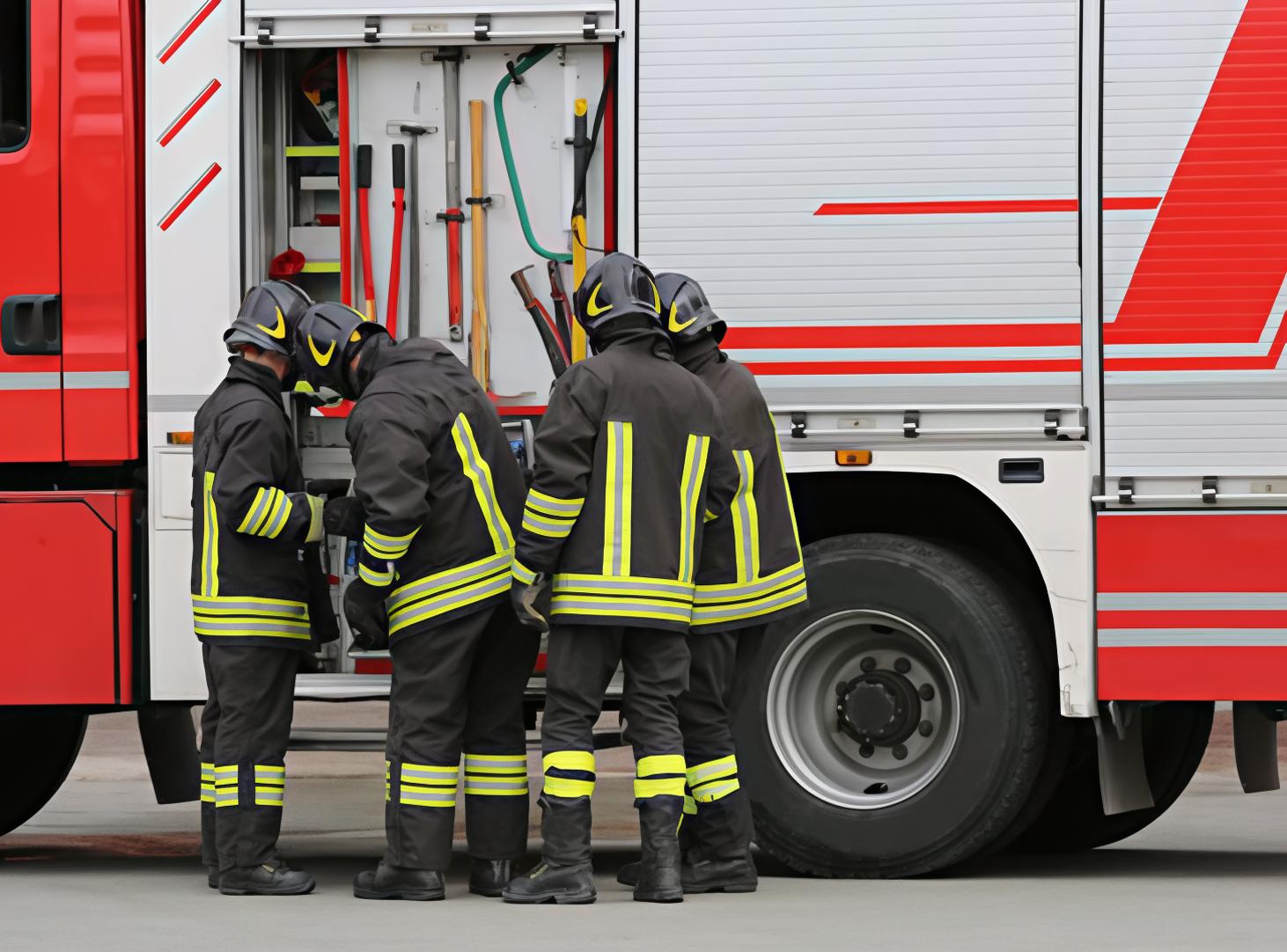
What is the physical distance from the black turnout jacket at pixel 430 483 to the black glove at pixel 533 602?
0.15 metres

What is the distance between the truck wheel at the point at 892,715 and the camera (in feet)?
21.9

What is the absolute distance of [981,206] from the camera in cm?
662

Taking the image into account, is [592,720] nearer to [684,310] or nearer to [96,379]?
[684,310]

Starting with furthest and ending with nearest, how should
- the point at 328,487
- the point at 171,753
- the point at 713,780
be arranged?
the point at 171,753 → the point at 328,487 → the point at 713,780

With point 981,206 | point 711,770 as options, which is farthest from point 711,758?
point 981,206

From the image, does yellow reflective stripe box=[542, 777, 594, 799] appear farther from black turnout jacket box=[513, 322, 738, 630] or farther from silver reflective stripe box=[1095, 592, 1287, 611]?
silver reflective stripe box=[1095, 592, 1287, 611]

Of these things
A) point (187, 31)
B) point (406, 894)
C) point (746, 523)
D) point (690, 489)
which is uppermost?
point (187, 31)

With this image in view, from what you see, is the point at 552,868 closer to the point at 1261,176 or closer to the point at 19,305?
the point at 19,305

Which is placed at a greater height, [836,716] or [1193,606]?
[1193,606]

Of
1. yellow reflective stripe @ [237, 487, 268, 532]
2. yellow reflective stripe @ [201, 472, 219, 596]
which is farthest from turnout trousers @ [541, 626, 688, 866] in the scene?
yellow reflective stripe @ [201, 472, 219, 596]

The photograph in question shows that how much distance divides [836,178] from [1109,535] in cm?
140

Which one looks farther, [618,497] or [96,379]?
[96,379]

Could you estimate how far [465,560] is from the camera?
647 centimetres

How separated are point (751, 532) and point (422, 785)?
50.3 inches
